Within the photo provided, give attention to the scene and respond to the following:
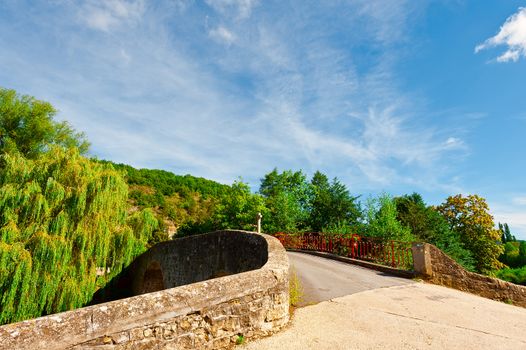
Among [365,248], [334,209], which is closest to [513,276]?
[334,209]

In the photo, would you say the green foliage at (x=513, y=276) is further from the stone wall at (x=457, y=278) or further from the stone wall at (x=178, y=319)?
the stone wall at (x=178, y=319)

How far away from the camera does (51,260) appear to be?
972 centimetres

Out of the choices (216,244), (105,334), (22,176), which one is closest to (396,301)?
(216,244)

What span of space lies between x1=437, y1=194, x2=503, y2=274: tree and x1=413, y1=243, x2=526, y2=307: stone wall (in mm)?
21449

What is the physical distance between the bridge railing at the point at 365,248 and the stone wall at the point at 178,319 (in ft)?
Result: 23.2

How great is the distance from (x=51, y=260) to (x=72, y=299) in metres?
1.38

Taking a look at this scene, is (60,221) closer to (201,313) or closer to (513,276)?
(201,313)

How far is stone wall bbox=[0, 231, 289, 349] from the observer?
261 cm

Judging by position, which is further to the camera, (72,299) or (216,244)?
(72,299)

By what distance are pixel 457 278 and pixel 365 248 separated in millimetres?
4068

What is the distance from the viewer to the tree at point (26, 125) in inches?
637

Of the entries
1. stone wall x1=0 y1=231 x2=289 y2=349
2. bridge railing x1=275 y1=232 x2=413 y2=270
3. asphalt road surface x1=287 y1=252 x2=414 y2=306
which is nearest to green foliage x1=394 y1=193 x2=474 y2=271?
bridge railing x1=275 y1=232 x2=413 y2=270

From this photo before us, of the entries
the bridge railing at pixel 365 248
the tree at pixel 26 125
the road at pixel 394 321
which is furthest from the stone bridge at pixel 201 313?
the tree at pixel 26 125

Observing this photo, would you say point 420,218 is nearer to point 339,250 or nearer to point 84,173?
point 339,250
